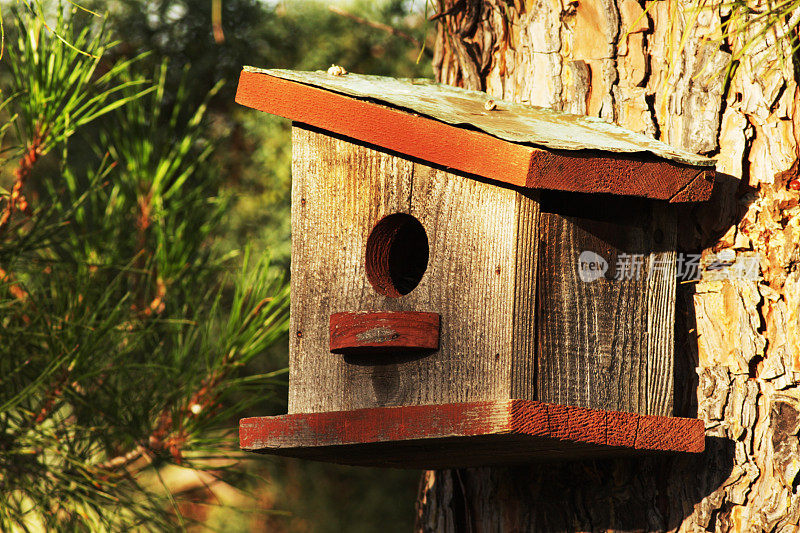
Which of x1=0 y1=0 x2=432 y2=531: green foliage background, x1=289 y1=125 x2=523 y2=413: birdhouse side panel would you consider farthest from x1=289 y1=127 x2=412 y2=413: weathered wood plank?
x1=0 y1=0 x2=432 y2=531: green foliage background

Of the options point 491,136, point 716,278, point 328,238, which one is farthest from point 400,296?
point 716,278

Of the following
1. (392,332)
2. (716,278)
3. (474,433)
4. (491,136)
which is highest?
(491,136)

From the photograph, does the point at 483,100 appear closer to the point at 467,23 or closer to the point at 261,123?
the point at 467,23

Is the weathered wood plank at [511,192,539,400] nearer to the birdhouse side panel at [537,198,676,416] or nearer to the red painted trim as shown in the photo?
the birdhouse side panel at [537,198,676,416]

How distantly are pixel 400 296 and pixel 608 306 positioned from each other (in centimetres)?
33

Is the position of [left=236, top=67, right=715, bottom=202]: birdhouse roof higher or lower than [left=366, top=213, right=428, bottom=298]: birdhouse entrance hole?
higher

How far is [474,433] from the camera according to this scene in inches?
51.9

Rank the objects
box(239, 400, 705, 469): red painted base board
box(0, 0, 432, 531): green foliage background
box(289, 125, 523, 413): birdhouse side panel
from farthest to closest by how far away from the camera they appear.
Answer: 1. box(0, 0, 432, 531): green foliage background
2. box(289, 125, 523, 413): birdhouse side panel
3. box(239, 400, 705, 469): red painted base board

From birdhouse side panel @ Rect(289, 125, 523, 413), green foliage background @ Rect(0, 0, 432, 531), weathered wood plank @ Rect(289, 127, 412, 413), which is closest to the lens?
birdhouse side panel @ Rect(289, 125, 523, 413)

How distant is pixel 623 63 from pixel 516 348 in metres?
0.68

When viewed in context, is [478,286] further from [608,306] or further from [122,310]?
[122,310]

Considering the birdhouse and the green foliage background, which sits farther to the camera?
the green foliage background

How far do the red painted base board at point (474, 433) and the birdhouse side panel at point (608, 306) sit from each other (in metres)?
0.07

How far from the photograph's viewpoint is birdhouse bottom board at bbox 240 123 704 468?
1400mm
